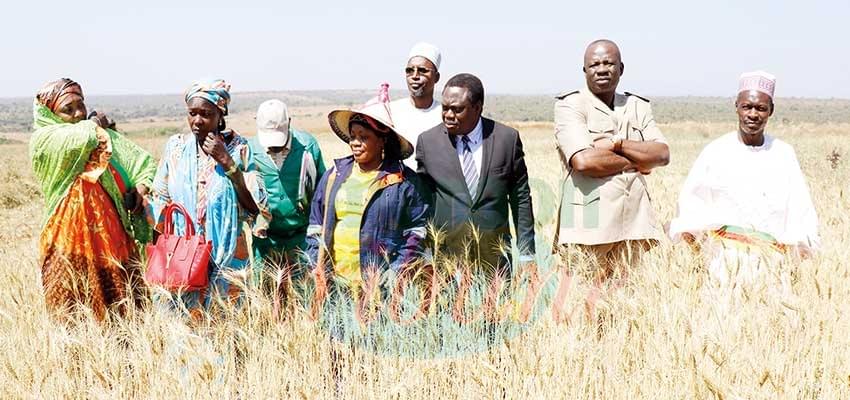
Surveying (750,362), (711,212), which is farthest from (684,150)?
(750,362)

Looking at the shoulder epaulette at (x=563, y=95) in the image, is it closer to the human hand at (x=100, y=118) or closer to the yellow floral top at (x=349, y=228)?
the yellow floral top at (x=349, y=228)

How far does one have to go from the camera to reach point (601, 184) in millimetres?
3873

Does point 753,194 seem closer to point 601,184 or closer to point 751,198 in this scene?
point 751,198

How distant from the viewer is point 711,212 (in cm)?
396

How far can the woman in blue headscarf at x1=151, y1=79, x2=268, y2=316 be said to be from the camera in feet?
11.4

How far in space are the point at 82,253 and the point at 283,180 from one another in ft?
3.73

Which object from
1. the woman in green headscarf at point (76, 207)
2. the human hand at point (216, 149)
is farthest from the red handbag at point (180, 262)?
the woman in green headscarf at point (76, 207)

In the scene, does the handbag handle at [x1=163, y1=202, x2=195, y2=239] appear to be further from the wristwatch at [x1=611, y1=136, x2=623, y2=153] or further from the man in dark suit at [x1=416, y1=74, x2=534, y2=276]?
the wristwatch at [x1=611, y1=136, x2=623, y2=153]

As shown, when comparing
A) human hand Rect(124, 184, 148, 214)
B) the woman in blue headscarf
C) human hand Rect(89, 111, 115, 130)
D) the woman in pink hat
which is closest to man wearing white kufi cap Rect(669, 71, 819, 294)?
the woman in pink hat

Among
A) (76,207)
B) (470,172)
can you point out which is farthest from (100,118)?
(470,172)

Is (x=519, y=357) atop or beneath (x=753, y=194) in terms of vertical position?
beneath

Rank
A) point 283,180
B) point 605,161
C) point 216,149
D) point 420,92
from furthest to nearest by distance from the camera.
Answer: point 420,92, point 283,180, point 605,161, point 216,149

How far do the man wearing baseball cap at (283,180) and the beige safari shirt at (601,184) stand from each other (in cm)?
151

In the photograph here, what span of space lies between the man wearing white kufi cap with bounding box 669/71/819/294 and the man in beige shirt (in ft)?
1.00
